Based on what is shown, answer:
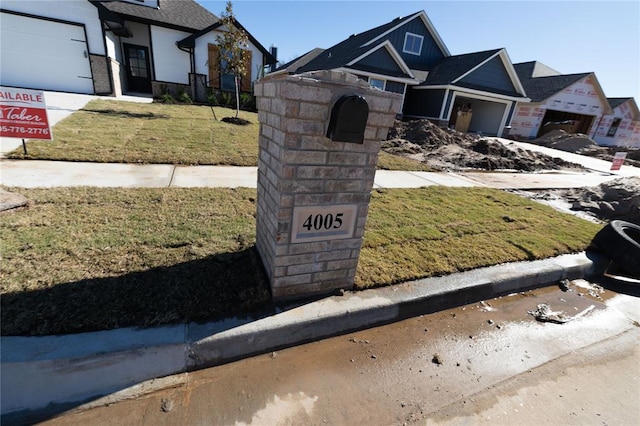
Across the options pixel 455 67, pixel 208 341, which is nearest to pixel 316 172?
pixel 208 341

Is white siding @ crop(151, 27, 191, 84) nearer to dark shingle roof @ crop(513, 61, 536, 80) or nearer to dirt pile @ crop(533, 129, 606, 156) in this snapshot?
dirt pile @ crop(533, 129, 606, 156)

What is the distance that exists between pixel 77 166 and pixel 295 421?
4951 mm

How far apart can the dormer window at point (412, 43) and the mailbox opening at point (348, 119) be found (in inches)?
895

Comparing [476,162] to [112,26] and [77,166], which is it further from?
[112,26]

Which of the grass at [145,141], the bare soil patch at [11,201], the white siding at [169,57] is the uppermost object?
the white siding at [169,57]

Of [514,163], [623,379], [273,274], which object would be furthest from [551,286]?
[514,163]

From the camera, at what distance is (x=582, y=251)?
157 inches

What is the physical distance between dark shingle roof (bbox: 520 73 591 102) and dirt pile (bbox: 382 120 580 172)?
15.7 meters

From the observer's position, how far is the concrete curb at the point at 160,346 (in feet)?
5.38

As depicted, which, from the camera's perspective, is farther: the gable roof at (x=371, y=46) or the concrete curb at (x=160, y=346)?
the gable roof at (x=371, y=46)

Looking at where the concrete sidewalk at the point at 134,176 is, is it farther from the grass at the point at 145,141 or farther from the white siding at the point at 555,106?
the white siding at the point at 555,106

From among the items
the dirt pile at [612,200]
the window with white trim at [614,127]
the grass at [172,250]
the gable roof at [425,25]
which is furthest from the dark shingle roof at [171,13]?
the window with white trim at [614,127]

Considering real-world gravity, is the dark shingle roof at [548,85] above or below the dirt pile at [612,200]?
above

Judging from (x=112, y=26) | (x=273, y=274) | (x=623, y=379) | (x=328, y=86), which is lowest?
(x=623, y=379)
